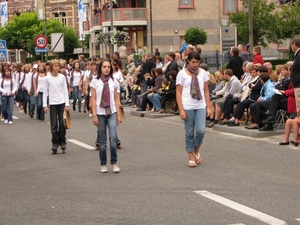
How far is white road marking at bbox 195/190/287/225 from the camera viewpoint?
26.0ft

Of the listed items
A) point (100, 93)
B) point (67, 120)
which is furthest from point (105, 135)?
point (67, 120)

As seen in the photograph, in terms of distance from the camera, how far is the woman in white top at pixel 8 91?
918 inches

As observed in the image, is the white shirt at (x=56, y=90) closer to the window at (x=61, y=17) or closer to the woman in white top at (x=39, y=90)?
the woman in white top at (x=39, y=90)

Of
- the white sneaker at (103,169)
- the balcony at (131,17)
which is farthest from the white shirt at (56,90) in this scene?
the balcony at (131,17)

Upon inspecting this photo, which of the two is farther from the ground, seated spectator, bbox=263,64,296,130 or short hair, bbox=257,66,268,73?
short hair, bbox=257,66,268,73

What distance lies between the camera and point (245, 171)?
454 inches

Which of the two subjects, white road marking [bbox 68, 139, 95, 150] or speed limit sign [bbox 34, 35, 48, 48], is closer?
white road marking [bbox 68, 139, 95, 150]

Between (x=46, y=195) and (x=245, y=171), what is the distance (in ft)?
10.8

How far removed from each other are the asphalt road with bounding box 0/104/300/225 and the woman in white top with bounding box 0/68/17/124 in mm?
6586

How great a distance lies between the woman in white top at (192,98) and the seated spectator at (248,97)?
16.6ft

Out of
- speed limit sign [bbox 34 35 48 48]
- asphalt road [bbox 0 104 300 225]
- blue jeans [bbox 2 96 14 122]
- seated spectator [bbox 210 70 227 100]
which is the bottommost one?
asphalt road [bbox 0 104 300 225]

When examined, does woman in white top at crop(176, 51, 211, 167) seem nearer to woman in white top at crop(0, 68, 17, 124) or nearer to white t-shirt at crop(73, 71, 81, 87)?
woman in white top at crop(0, 68, 17, 124)

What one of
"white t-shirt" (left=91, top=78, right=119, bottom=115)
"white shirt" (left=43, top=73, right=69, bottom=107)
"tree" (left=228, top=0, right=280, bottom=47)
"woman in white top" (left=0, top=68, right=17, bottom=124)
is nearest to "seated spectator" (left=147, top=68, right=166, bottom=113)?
"woman in white top" (left=0, top=68, right=17, bottom=124)

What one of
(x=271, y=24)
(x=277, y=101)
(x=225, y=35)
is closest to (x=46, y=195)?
(x=277, y=101)
